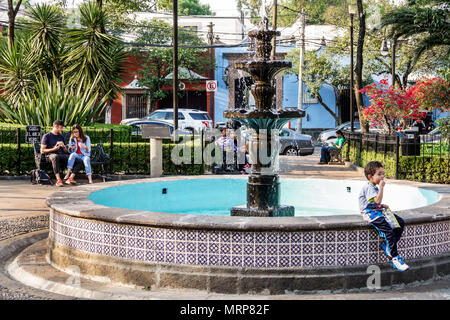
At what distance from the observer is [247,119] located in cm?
807

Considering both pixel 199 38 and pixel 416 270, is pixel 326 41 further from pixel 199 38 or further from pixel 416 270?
pixel 416 270

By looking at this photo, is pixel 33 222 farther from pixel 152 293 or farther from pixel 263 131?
pixel 152 293

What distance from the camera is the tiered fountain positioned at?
26.0 ft

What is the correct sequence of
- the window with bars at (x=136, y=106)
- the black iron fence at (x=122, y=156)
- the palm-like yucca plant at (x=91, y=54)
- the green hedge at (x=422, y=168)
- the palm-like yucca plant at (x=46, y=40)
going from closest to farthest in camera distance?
the green hedge at (x=422, y=168) < the black iron fence at (x=122, y=156) < the palm-like yucca plant at (x=91, y=54) < the palm-like yucca plant at (x=46, y=40) < the window with bars at (x=136, y=106)

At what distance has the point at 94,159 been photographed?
14.1 meters

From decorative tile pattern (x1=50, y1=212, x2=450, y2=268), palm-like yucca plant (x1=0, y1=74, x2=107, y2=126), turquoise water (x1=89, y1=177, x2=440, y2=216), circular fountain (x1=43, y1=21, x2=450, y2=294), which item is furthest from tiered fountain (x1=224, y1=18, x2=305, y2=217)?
palm-like yucca plant (x1=0, y1=74, x2=107, y2=126)

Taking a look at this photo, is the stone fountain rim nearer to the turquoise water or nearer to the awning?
the turquoise water

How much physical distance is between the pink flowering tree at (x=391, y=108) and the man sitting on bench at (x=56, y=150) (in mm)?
10023

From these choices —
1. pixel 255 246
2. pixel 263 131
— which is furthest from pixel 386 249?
pixel 263 131

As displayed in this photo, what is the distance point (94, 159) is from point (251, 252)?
30.1 ft

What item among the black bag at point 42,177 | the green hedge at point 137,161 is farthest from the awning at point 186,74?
the black bag at point 42,177

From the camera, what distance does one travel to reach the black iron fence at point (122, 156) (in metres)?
14.8

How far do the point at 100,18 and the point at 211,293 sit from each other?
51.3ft

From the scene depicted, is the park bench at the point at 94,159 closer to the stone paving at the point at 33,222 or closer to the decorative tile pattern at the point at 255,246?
the stone paving at the point at 33,222
